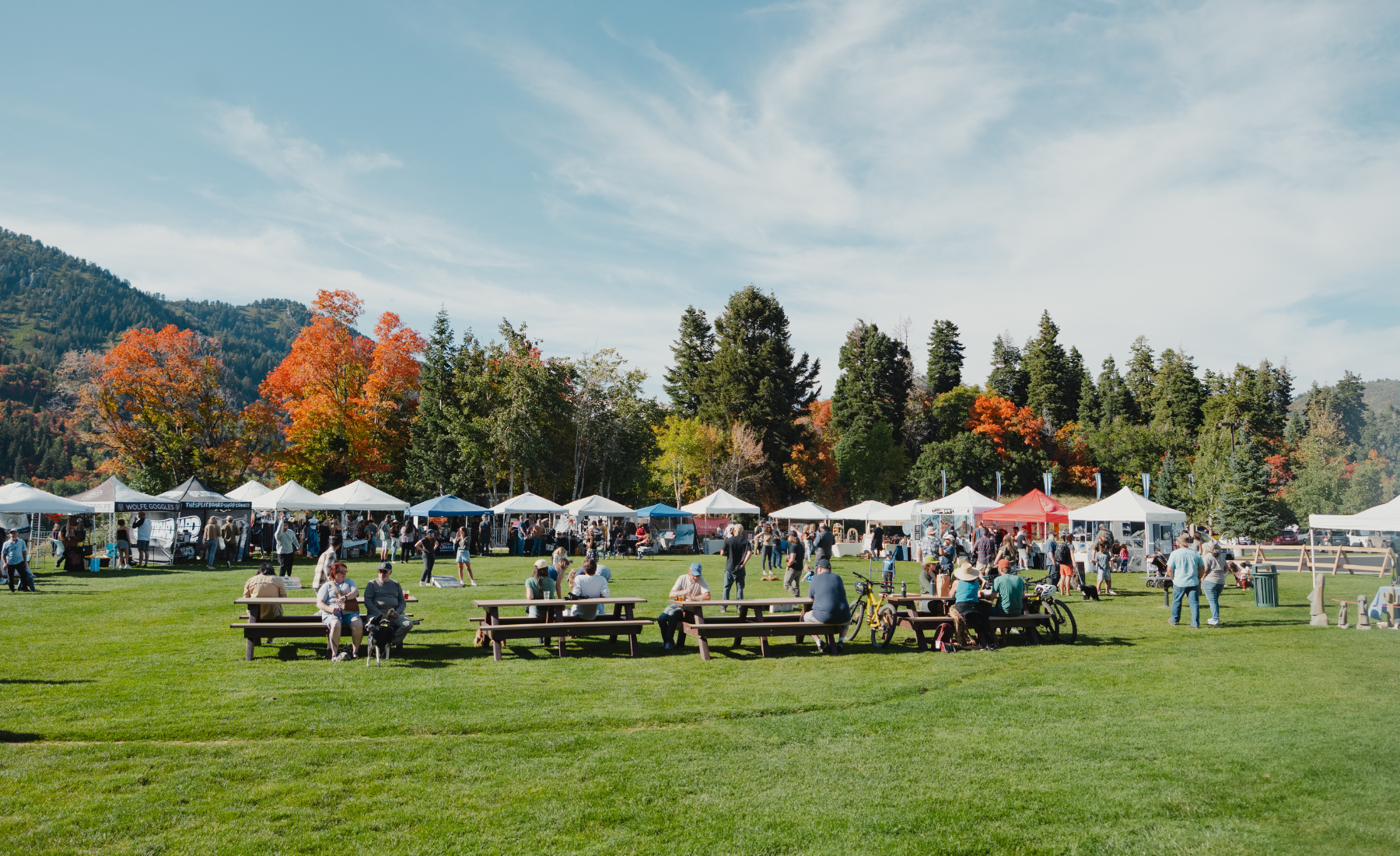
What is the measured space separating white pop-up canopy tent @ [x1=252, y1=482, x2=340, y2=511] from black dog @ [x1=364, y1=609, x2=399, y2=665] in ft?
60.9

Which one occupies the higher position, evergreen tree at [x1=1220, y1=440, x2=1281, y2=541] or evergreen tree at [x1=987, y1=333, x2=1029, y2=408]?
evergreen tree at [x1=987, y1=333, x2=1029, y2=408]

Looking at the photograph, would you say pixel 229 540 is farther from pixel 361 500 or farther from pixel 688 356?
pixel 688 356

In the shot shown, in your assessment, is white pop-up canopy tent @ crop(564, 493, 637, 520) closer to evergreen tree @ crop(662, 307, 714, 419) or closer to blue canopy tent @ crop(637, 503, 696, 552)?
blue canopy tent @ crop(637, 503, 696, 552)

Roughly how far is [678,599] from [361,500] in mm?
19480

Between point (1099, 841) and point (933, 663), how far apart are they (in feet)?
17.0

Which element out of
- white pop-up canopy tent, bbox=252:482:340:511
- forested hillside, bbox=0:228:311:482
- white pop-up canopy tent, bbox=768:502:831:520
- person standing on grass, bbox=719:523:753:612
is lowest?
person standing on grass, bbox=719:523:753:612

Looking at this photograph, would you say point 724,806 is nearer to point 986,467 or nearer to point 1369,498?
point 1369,498

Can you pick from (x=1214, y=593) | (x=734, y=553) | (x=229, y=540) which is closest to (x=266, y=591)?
(x=734, y=553)

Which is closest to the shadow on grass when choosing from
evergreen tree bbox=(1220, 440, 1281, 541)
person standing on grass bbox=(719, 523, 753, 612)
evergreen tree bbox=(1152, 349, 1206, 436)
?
person standing on grass bbox=(719, 523, 753, 612)

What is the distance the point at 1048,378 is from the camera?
2461 inches

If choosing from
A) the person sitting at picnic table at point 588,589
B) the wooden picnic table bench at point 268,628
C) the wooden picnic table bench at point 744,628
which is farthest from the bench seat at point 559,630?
the wooden picnic table bench at point 268,628

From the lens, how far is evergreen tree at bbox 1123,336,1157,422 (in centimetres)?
6162

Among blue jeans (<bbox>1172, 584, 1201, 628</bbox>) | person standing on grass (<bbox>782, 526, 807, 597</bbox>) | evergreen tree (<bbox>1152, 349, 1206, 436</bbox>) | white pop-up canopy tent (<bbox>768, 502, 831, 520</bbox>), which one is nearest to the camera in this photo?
blue jeans (<bbox>1172, 584, 1201, 628</bbox>)

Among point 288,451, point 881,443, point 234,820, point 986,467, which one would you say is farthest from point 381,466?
point 234,820
